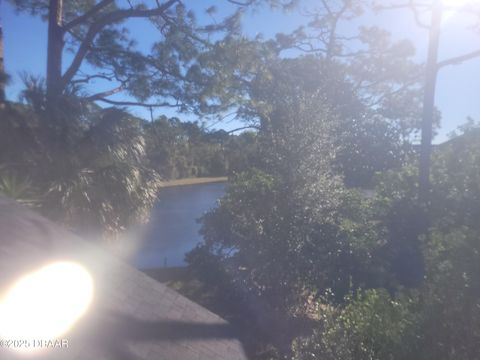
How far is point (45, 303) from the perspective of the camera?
3645 millimetres

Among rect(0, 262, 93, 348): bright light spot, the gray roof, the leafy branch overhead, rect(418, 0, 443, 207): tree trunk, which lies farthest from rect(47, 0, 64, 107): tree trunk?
rect(418, 0, 443, 207): tree trunk

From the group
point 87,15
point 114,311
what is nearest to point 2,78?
point 87,15

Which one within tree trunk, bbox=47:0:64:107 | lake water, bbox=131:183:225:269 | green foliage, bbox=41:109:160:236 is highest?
tree trunk, bbox=47:0:64:107

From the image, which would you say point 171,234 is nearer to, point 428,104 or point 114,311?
point 428,104

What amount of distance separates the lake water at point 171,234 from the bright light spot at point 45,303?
6532 mm

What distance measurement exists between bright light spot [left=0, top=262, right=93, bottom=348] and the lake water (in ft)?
21.4

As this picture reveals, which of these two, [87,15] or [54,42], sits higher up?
[87,15]

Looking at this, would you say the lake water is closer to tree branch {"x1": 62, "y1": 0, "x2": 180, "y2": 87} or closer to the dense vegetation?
the dense vegetation

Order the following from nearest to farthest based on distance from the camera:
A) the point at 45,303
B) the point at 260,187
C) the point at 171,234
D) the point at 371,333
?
the point at 45,303, the point at 371,333, the point at 260,187, the point at 171,234

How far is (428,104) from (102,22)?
876 cm

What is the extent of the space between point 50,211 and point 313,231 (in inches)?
184

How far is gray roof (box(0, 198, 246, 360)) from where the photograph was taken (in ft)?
11.7

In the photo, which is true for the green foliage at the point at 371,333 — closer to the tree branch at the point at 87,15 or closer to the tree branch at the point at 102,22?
the tree branch at the point at 102,22

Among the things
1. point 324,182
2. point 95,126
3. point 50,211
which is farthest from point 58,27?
point 324,182
